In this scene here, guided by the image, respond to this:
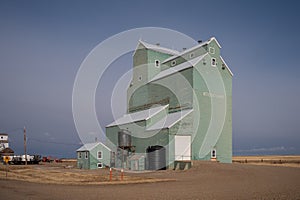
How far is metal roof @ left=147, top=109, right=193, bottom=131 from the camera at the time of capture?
37031 millimetres

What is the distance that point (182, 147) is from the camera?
122ft

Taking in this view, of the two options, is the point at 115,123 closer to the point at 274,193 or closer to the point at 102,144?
the point at 102,144

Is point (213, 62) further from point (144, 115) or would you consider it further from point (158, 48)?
point (144, 115)

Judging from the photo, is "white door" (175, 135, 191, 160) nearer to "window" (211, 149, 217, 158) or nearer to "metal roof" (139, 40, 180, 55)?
"window" (211, 149, 217, 158)

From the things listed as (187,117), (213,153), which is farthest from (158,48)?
(213,153)

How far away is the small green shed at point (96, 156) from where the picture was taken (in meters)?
45.6

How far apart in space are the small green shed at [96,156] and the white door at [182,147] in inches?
530

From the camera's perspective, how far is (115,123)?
48.8 m

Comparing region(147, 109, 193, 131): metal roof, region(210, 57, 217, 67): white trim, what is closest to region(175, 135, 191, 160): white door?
region(147, 109, 193, 131): metal roof

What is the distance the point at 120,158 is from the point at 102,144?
3.62m

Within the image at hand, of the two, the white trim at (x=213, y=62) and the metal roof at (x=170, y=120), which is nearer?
the metal roof at (x=170, y=120)

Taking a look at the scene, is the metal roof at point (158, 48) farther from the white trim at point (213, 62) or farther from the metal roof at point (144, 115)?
the metal roof at point (144, 115)

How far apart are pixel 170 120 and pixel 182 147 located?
355 cm

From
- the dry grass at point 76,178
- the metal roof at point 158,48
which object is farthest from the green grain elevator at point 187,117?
the dry grass at point 76,178
